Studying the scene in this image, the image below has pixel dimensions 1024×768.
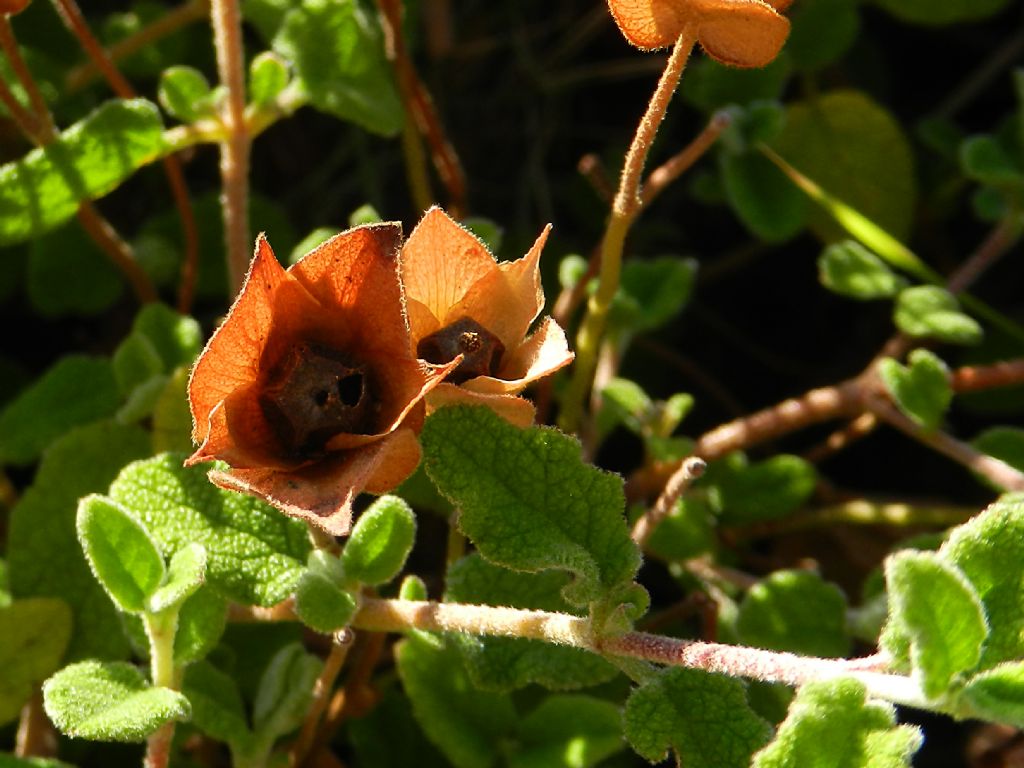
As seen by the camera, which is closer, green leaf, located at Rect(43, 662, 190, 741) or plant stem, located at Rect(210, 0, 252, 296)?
green leaf, located at Rect(43, 662, 190, 741)

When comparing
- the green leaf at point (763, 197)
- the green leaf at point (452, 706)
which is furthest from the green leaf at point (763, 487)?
the green leaf at point (452, 706)

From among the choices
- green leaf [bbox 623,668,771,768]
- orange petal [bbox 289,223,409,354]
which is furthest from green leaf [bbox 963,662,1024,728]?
orange petal [bbox 289,223,409,354]

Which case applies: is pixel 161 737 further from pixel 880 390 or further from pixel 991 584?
pixel 880 390

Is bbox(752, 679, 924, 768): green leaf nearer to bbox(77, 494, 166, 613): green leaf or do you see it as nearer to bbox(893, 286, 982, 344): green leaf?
bbox(77, 494, 166, 613): green leaf

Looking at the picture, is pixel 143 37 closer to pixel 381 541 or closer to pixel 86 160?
pixel 86 160

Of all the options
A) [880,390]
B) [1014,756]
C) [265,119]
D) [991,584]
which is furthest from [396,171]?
[991,584]

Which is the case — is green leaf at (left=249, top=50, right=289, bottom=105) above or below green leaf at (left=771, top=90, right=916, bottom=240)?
above

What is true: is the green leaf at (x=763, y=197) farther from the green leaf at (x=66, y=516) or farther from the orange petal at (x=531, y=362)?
the green leaf at (x=66, y=516)
